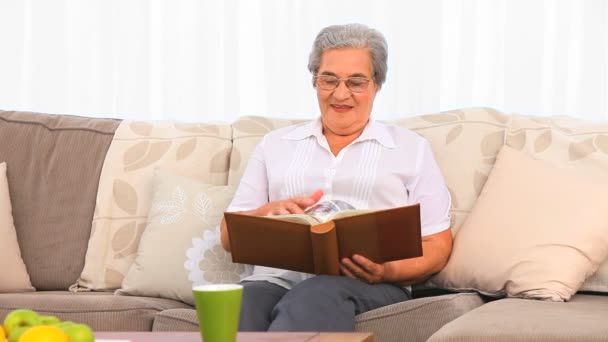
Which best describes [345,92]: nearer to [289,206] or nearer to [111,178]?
[289,206]

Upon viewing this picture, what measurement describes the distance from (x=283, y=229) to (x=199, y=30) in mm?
1567

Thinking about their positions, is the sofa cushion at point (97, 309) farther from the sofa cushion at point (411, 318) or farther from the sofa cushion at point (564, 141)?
the sofa cushion at point (564, 141)

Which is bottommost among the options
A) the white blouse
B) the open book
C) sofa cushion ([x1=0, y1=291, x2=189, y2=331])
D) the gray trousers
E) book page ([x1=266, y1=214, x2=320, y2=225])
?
sofa cushion ([x1=0, y1=291, x2=189, y2=331])

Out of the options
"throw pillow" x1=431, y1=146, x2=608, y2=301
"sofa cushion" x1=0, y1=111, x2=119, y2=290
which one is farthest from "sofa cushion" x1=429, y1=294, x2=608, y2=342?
"sofa cushion" x1=0, y1=111, x2=119, y2=290

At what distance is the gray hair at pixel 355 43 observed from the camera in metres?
2.78

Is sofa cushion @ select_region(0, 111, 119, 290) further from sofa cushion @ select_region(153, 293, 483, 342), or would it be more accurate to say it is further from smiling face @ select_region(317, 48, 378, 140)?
sofa cushion @ select_region(153, 293, 483, 342)

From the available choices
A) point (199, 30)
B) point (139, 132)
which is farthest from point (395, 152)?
point (199, 30)

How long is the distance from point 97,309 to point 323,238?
0.66m

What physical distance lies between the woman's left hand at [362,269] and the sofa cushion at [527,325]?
0.95ft

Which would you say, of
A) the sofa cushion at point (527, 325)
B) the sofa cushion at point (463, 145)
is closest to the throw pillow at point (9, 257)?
the sofa cushion at point (463, 145)

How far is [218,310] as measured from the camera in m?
1.49

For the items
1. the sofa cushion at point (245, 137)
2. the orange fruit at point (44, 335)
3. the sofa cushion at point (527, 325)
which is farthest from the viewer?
the sofa cushion at point (245, 137)

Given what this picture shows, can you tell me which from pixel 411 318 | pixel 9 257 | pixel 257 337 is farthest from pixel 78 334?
pixel 9 257

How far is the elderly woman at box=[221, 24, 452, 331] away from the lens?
2562mm
